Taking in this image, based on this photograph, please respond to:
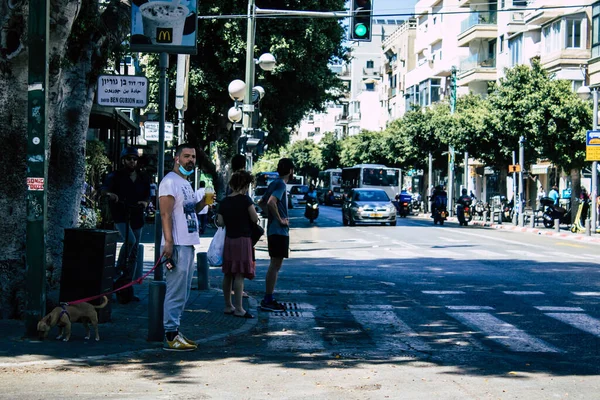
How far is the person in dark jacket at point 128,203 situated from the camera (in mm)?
12133

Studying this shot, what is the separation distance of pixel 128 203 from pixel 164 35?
10.3ft

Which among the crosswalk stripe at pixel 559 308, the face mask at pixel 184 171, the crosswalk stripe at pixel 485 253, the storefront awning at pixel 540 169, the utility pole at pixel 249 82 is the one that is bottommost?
the crosswalk stripe at pixel 559 308

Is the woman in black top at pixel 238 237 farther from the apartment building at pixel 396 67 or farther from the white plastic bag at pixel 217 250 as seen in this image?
the apartment building at pixel 396 67

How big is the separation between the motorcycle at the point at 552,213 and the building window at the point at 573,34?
13164 mm

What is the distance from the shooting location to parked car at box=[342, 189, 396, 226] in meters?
39.1

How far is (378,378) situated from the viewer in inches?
294

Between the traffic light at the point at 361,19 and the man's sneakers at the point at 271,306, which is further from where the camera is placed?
the traffic light at the point at 361,19

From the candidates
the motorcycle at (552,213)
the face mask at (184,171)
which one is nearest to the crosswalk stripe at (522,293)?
the face mask at (184,171)

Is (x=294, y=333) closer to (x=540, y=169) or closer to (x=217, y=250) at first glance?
(x=217, y=250)

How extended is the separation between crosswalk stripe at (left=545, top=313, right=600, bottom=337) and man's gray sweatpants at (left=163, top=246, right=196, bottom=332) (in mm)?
4356

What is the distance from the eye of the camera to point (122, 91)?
36.2 ft

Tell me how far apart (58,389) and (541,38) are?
51.2 m

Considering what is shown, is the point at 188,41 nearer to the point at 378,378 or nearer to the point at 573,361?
the point at 378,378

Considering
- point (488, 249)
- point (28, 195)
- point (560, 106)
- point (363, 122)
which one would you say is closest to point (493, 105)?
point (560, 106)
